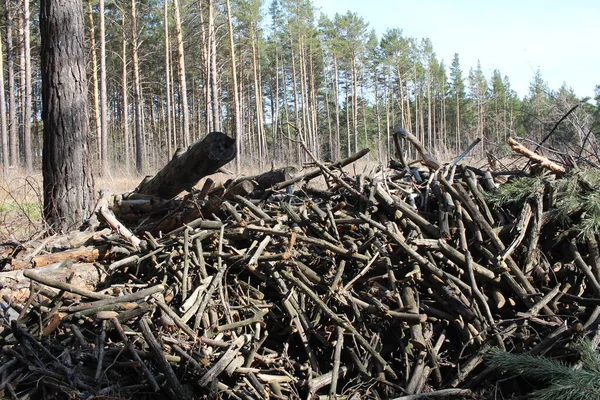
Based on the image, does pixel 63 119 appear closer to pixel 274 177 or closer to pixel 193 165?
pixel 193 165

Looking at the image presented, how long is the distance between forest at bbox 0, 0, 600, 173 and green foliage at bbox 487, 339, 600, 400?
16.0 metres

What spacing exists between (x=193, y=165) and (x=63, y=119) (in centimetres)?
180

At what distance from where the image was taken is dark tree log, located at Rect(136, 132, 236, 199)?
14.3ft

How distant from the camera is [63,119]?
523 centimetres

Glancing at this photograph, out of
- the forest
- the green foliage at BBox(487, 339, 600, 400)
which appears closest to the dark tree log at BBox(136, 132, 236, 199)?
the green foliage at BBox(487, 339, 600, 400)

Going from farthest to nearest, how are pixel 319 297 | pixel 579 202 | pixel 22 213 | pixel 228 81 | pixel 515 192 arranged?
pixel 228 81
pixel 22 213
pixel 515 192
pixel 579 202
pixel 319 297

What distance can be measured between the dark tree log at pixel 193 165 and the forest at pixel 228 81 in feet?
41.5

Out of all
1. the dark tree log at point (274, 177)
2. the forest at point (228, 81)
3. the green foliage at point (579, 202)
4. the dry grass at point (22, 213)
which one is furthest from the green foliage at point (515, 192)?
the forest at point (228, 81)

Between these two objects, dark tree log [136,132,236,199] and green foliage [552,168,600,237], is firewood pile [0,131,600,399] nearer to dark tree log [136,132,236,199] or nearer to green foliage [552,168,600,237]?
green foliage [552,168,600,237]

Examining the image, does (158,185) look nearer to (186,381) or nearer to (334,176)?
(334,176)

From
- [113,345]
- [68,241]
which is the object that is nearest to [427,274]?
[113,345]

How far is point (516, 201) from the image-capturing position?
3357 millimetres

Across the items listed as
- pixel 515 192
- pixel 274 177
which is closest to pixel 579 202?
pixel 515 192

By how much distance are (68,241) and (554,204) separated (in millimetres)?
3712
